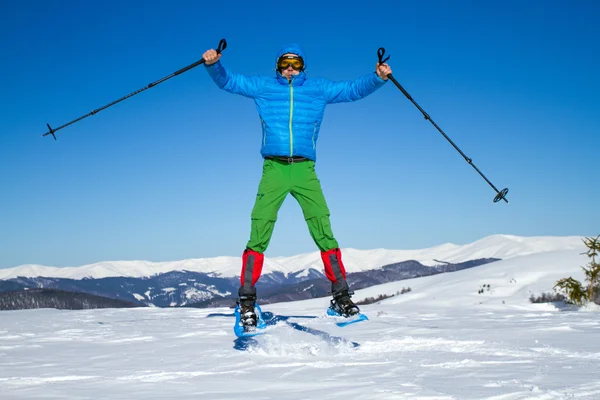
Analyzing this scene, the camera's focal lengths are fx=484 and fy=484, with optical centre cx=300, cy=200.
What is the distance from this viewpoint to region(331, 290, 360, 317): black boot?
5.85 meters

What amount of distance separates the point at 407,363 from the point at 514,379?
930 millimetres

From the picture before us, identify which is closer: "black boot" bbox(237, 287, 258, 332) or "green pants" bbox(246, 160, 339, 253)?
"black boot" bbox(237, 287, 258, 332)

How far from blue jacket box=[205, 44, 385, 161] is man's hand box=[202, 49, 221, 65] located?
3.0 inches

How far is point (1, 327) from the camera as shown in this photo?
25.1 ft

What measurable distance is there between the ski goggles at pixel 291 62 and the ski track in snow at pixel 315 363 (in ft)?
10.8

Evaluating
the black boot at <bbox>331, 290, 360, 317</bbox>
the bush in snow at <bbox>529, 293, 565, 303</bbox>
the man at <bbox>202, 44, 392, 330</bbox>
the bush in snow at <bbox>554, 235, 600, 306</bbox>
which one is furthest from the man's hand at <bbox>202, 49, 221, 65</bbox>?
the bush in snow at <bbox>529, 293, 565, 303</bbox>

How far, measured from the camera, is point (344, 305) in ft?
19.3

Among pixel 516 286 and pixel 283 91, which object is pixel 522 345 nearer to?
pixel 283 91

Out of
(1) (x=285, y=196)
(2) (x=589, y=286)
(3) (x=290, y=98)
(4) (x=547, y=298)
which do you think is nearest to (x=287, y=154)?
(1) (x=285, y=196)

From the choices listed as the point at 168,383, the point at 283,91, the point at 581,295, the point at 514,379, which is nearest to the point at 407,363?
the point at 514,379

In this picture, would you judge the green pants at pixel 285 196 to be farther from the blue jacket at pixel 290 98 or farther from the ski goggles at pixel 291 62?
the ski goggles at pixel 291 62

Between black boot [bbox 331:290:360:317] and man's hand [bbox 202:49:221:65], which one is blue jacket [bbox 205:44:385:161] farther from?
black boot [bbox 331:290:360:317]

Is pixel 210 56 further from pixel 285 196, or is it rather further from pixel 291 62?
pixel 285 196

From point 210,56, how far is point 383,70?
85.7 inches
